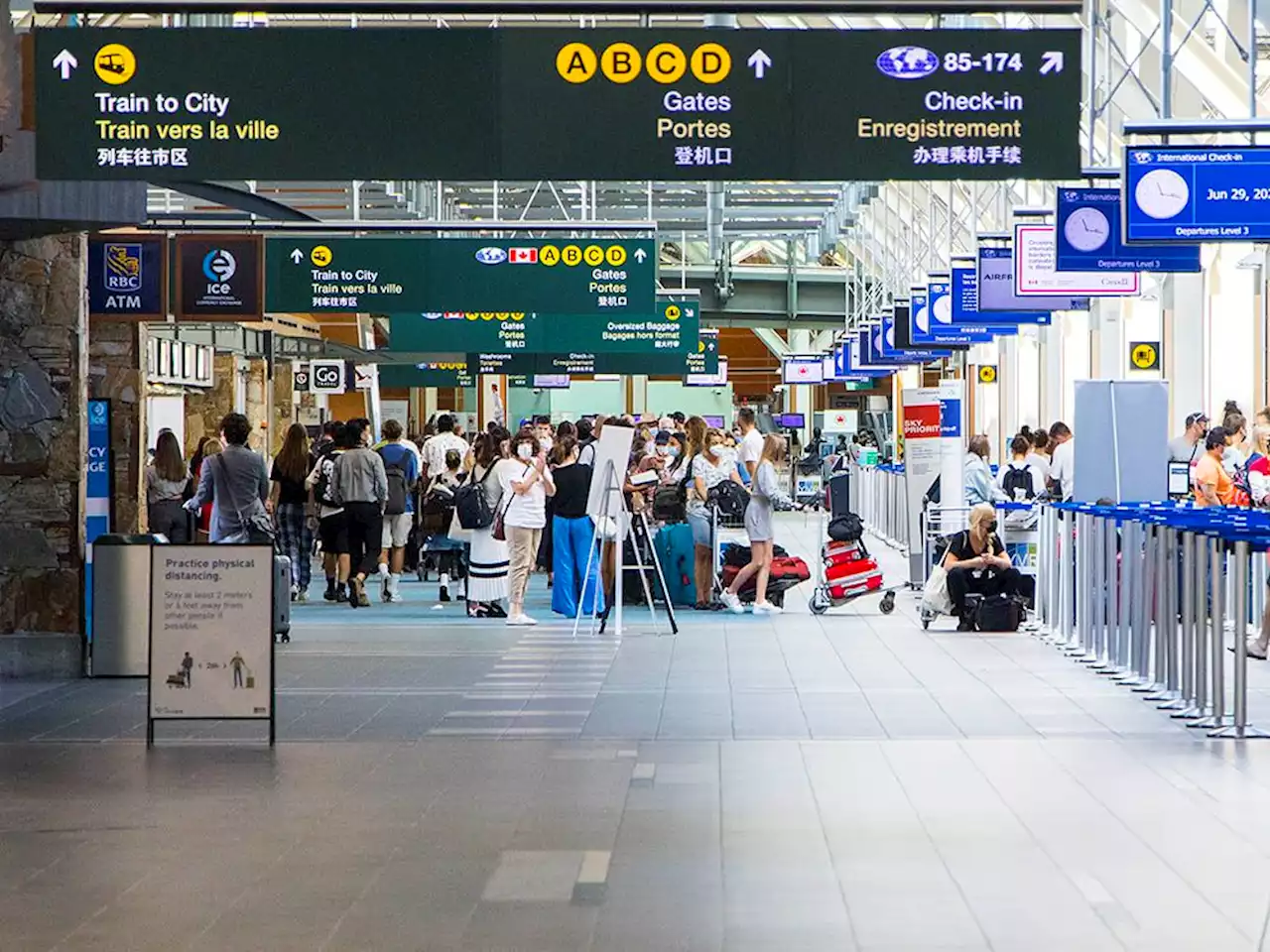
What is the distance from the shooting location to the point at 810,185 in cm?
3653

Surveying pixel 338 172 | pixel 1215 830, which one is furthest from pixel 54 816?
pixel 1215 830

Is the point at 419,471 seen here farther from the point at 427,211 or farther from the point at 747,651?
the point at 747,651

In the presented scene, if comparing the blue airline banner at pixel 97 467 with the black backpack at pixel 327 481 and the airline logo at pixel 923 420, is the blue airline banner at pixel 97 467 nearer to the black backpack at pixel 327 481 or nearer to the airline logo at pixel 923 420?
the black backpack at pixel 327 481

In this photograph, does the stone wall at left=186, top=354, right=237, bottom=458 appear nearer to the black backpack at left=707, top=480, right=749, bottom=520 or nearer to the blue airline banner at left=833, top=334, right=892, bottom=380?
the blue airline banner at left=833, top=334, right=892, bottom=380

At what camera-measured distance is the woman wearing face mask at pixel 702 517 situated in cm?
1938

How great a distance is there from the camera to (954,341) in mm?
29719

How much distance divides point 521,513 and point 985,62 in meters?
7.79

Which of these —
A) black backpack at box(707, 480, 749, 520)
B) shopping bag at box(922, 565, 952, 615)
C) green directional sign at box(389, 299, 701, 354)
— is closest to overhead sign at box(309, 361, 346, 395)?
green directional sign at box(389, 299, 701, 354)

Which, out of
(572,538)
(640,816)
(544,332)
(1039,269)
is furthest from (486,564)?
(544,332)

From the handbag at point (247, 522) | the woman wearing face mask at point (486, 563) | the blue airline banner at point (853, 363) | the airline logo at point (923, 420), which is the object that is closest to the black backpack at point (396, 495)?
the woman wearing face mask at point (486, 563)

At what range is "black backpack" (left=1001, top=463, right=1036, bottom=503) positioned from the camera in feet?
69.9

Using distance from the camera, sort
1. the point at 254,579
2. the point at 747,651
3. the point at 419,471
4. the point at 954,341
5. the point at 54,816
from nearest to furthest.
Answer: the point at 54,816 → the point at 254,579 → the point at 747,651 → the point at 419,471 → the point at 954,341

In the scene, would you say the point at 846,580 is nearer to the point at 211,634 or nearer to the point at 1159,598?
the point at 1159,598

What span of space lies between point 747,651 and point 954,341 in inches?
595
